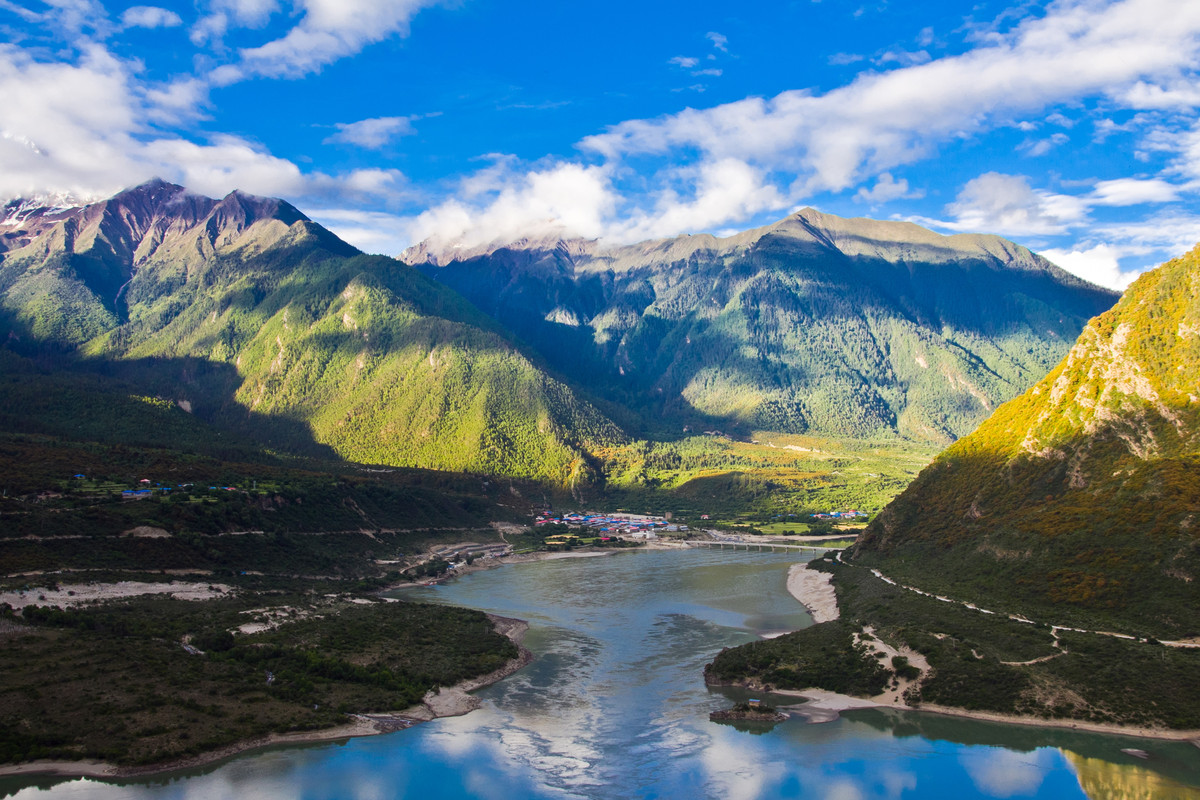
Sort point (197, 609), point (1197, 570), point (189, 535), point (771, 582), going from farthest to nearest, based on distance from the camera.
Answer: point (771, 582), point (189, 535), point (197, 609), point (1197, 570)

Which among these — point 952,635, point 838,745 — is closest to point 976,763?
point 838,745

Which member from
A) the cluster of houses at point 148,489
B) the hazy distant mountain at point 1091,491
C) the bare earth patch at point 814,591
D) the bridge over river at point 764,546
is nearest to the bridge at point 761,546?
the bridge over river at point 764,546

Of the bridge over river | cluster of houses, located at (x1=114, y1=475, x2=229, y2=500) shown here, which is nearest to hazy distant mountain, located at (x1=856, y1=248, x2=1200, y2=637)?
the bridge over river

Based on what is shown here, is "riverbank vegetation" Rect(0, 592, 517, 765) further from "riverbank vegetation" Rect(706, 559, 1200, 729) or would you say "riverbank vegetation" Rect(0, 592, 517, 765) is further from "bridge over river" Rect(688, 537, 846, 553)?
"bridge over river" Rect(688, 537, 846, 553)

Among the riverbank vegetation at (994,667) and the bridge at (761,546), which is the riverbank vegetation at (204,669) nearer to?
the riverbank vegetation at (994,667)

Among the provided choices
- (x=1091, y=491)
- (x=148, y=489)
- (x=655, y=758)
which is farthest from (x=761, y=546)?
(x=655, y=758)

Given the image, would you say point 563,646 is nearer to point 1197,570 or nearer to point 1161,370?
point 1197,570

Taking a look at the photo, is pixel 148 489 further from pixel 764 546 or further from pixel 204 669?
pixel 764 546
